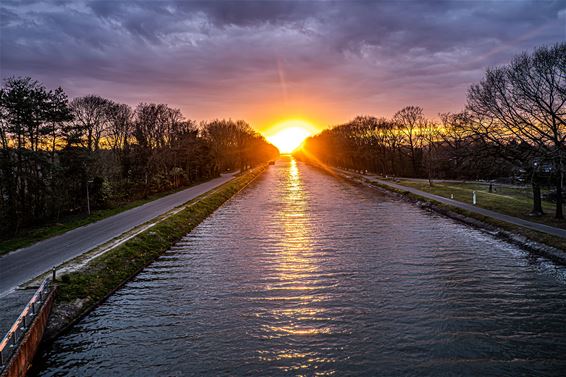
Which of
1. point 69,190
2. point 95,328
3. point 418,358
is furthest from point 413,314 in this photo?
point 69,190

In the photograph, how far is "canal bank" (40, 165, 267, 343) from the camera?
50.7ft

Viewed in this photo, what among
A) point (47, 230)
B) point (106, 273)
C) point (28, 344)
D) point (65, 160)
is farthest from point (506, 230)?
point (65, 160)

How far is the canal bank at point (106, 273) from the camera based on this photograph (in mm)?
15461

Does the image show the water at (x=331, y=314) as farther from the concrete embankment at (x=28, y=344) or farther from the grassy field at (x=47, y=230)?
the grassy field at (x=47, y=230)

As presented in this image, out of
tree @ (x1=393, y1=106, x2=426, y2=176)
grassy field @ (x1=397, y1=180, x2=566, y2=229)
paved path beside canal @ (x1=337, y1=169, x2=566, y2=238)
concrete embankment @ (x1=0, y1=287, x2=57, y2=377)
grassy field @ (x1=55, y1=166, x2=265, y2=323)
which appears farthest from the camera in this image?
tree @ (x1=393, y1=106, x2=426, y2=176)

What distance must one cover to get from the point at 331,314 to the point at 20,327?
34.9ft

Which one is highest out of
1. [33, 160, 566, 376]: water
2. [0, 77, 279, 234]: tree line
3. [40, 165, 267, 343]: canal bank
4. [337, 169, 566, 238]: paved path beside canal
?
[0, 77, 279, 234]: tree line

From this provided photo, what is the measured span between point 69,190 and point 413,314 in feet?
121

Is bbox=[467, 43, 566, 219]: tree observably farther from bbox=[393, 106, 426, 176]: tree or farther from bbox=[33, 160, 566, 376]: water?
bbox=[393, 106, 426, 176]: tree

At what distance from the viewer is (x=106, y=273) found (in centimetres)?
1953

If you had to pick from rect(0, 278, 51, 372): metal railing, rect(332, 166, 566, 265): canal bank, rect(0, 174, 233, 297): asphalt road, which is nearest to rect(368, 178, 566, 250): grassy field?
rect(332, 166, 566, 265): canal bank

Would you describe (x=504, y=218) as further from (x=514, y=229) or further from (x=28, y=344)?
(x=28, y=344)

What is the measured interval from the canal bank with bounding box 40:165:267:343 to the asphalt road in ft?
6.53

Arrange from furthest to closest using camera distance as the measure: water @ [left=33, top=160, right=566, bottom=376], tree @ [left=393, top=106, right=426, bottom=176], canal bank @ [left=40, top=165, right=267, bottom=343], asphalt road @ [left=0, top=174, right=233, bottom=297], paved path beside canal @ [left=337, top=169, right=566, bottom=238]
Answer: tree @ [left=393, top=106, right=426, bottom=176]
paved path beside canal @ [left=337, top=169, right=566, bottom=238]
asphalt road @ [left=0, top=174, right=233, bottom=297]
canal bank @ [left=40, top=165, right=267, bottom=343]
water @ [left=33, top=160, right=566, bottom=376]
